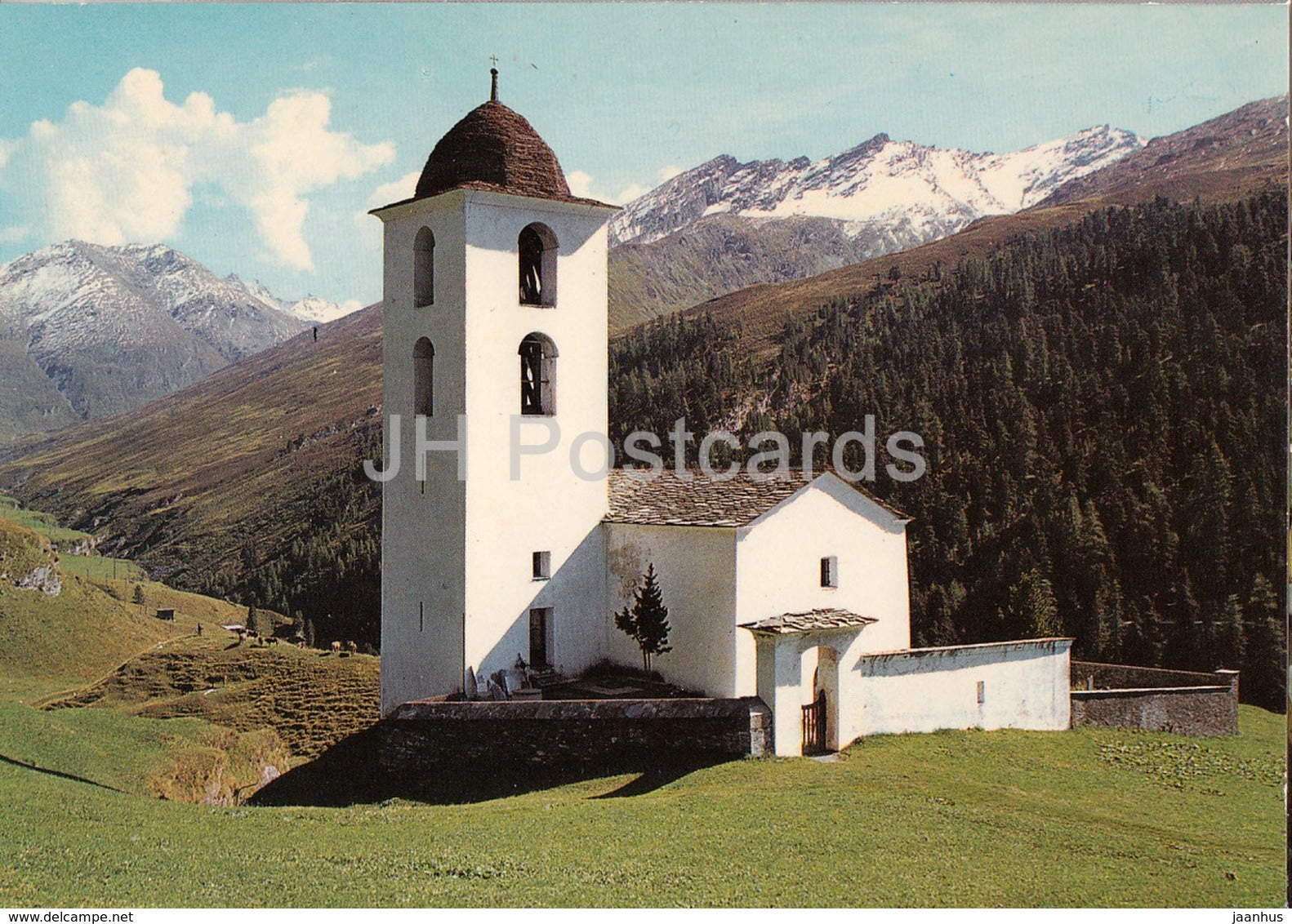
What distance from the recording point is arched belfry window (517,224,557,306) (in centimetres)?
2184

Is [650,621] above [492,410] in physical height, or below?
below

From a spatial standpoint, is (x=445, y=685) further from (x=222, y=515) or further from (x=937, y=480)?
(x=222, y=515)

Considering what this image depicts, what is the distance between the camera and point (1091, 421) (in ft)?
194

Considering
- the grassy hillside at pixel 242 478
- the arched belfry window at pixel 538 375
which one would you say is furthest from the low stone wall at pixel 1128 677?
the grassy hillside at pixel 242 478

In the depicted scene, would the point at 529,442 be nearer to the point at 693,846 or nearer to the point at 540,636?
the point at 540,636

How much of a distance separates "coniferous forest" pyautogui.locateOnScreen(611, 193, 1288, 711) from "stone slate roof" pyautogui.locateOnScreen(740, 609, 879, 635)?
18.1m

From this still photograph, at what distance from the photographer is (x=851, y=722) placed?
64.9 feet

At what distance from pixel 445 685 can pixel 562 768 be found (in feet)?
11.7

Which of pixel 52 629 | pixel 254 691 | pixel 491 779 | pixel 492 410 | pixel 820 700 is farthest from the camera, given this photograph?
pixel 52 629

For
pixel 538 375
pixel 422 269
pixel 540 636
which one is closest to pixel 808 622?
pixel 540 636

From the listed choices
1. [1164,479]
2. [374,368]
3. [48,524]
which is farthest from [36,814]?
[374,368]

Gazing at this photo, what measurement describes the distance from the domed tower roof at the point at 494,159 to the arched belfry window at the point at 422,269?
83cm

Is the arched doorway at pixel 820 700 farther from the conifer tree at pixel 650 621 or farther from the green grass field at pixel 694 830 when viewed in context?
the conifer tree at pixel 650 621

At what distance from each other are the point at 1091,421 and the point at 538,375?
45.5m
